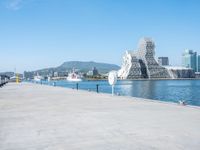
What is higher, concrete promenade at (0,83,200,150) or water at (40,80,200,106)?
concrete promenade at (0,83,200,150)

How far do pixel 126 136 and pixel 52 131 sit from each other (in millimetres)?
2038

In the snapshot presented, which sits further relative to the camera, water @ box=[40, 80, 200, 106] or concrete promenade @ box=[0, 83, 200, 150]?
water @ box=[40, 80, 200, 106]

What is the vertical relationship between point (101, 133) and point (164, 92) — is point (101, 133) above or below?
above

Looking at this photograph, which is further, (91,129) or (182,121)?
(182,121)

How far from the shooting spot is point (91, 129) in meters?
8.77

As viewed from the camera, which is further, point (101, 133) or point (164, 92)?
point (164, 92)

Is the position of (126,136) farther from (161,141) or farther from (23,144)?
(23,144)

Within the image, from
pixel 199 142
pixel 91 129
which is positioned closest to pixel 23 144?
pixel 91 129

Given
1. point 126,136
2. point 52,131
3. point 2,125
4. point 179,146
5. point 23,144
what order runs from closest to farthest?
point 179,146 < point 23,144 < point 126,136 < point 52,131 < point 2,125

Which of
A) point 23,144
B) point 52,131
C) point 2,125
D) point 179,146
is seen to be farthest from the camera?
point 2,125

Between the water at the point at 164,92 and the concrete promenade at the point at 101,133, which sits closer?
the concrete promenade at the point at 101,133

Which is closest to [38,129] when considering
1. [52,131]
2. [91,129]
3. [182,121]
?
[52,131]

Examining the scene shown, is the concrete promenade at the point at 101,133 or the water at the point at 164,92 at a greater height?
the concrete promenade at the point at 101,133

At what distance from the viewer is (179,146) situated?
6.59 m
